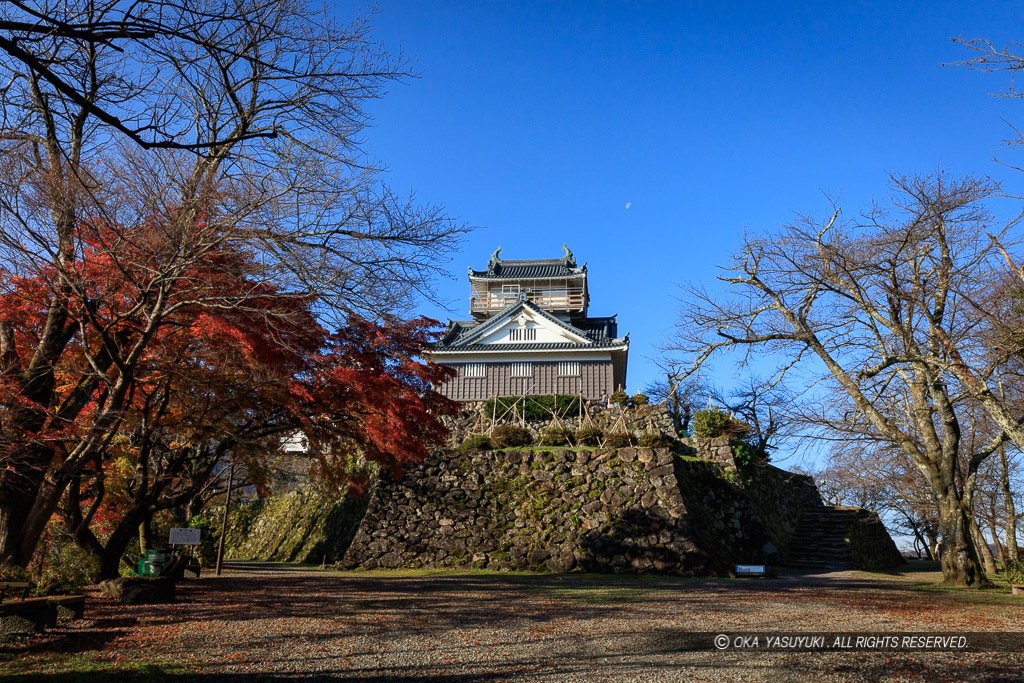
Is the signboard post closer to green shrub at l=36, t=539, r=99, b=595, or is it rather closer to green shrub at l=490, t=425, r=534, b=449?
green shrub at l=36, t=539, r=99, b=595

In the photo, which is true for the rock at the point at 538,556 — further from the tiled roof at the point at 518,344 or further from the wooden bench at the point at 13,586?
the tiled roof at the point at 518,344

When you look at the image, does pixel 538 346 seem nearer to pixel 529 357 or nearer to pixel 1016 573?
pixel 529 357

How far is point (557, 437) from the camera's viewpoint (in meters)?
18.7

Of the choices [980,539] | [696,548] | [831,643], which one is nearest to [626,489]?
[696,548]

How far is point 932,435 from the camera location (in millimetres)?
13117

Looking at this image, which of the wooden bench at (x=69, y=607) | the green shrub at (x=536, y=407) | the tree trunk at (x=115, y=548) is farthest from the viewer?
the green shrub at (x=536, y=407)

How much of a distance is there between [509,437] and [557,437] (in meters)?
1.40

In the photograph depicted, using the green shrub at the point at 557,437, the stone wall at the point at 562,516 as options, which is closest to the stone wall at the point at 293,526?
the stone wall at the point at 562,516

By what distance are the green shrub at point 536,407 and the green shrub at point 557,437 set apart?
5361 mm

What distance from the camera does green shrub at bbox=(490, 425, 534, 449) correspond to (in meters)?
18.9

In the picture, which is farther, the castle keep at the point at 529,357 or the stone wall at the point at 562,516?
the castle keep at the point at 529,357

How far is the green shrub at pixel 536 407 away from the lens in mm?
24656

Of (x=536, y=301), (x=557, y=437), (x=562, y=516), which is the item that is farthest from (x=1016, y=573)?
(x=536, y=301)

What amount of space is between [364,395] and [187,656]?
206 inches
